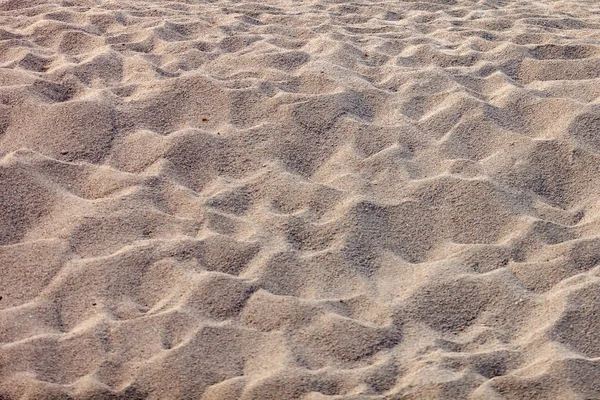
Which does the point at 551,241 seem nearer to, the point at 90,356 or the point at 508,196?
the point at 508,196

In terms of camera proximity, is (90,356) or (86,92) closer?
(90,356)

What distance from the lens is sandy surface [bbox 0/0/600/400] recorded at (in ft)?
8.37

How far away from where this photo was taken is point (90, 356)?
2.56 meters

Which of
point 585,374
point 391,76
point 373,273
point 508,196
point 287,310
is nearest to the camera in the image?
point 585,374

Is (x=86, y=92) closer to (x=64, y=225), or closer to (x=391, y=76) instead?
(x=64, y=225)

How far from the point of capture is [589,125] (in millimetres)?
3699

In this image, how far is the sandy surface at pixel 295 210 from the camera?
8.37 ft

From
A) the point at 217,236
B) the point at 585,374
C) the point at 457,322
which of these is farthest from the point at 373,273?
the point at 585,374

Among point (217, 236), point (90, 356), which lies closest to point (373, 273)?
point (217, 236)

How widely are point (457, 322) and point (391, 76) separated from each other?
1.74m

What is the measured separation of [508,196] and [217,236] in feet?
3.91

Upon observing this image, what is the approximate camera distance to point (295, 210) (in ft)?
10.6

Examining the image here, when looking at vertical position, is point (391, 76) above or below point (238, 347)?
above

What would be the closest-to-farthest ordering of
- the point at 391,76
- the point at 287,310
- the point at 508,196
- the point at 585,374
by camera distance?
the point at 585,374 < the point at 287,310 < the point at 508,196 < the point at 391,76
